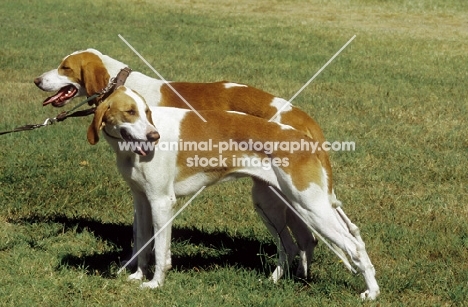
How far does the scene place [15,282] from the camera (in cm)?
527

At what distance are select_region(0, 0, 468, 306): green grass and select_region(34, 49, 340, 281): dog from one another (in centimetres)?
33

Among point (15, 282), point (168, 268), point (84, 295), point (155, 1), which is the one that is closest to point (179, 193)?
point (168, 268)

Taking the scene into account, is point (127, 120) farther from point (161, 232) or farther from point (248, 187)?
point (248, 187)

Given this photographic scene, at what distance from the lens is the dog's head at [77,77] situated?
6301mm

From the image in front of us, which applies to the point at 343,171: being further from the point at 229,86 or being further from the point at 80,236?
the point at 80,236

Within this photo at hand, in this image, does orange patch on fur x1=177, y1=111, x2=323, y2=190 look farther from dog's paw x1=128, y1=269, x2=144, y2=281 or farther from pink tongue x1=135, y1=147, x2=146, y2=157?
dog's paw x1=128, y1=269, x2=144, y2=281

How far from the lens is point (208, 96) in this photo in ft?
20.2

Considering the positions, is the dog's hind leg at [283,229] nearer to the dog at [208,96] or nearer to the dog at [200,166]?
the dog at [208,96]

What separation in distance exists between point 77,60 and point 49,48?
9.42 m

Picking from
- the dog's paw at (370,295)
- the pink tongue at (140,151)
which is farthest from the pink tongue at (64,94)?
the dog's paw at (370,295)

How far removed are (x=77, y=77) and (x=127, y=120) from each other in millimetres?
1612

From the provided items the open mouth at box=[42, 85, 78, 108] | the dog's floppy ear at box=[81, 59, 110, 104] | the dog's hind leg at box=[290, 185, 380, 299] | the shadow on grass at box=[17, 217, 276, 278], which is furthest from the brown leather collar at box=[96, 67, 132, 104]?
the dog's hind leg at box=[290, 185, 380, 299]

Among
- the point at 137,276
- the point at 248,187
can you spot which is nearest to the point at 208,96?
the point at 137,276

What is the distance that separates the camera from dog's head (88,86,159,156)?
4934 millimetres
